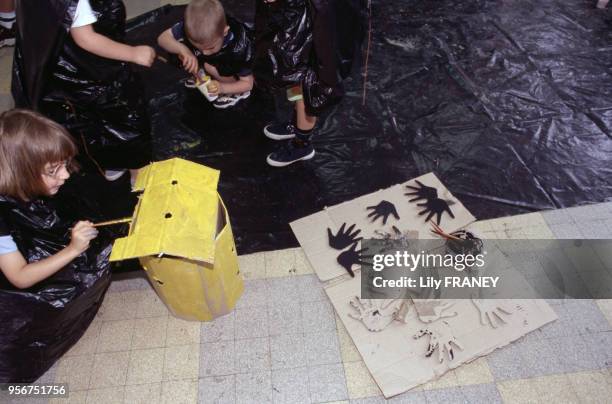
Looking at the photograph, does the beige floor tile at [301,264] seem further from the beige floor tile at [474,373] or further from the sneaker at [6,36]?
the sneaker at [6,36]

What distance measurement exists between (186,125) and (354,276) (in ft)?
4.25

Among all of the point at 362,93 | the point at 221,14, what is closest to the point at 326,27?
the point at 221,14

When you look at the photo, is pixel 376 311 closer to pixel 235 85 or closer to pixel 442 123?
pixel 442 123

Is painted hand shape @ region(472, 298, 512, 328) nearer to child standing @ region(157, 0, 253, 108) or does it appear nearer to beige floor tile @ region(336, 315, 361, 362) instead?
beige floor tile @ region(336, 315, 361, 362)

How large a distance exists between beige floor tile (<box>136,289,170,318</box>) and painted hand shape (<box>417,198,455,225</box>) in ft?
3.88

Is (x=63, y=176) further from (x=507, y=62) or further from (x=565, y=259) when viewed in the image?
(x=507, y=62)

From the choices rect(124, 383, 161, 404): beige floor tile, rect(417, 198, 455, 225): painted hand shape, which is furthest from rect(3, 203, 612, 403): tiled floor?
rect(417, 198, 455, 225): painted hand shape

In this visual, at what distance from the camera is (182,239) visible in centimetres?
136

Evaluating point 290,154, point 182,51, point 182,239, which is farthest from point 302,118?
point 182,239

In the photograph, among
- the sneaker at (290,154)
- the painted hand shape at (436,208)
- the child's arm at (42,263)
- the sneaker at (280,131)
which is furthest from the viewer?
the sneaker at (280,131)

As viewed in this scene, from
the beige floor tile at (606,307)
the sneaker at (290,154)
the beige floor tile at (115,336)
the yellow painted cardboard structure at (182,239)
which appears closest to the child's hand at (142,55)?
the yellow painted cardboard structure at (182,239)

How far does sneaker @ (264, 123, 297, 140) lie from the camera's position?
2.41 meters

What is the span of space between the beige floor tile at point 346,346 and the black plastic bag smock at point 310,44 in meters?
0.94

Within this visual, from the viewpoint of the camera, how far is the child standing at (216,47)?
2.08 meters
